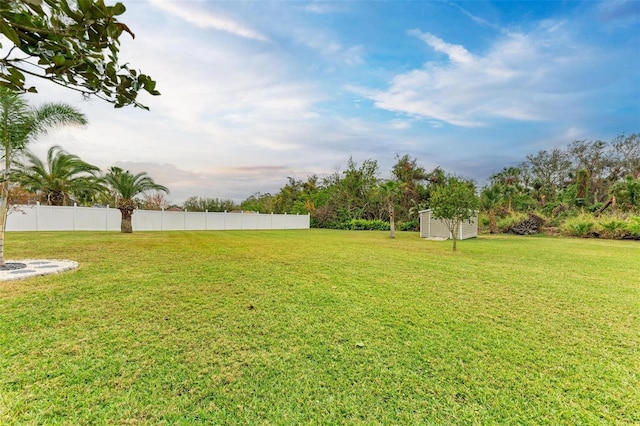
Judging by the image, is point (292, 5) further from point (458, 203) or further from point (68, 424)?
point (458, 203)

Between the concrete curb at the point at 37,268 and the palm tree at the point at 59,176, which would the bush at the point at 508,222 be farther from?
the palm tree at the point at 59,176

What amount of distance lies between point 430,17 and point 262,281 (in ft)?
24.8

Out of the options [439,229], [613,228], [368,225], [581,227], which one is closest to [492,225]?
[581,227]

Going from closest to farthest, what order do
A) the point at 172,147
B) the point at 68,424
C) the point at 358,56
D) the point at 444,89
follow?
1. the point at 68,424
2. the point at 358,56
3. the point at 444,89
4. the point at 172,147

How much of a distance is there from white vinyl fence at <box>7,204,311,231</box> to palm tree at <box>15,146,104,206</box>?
208 centimetres

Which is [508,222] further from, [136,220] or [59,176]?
[59,176]

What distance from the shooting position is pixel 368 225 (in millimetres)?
26625

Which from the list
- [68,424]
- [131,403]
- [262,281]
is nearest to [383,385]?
[131,403]

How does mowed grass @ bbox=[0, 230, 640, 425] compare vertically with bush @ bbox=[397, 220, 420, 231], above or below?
below

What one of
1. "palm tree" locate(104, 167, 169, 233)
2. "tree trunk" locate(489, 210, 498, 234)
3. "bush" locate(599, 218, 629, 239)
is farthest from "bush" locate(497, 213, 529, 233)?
"palm tree" locate(104, 167, 169, 233)

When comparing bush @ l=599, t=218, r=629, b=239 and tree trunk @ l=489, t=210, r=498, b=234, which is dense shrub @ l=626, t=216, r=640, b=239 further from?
tree trunk @ l=489, t=210, r=498, b=234

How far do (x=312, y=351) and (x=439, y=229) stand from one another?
52.7ft

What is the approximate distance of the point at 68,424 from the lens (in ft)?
5.74

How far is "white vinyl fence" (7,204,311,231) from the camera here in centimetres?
1547
